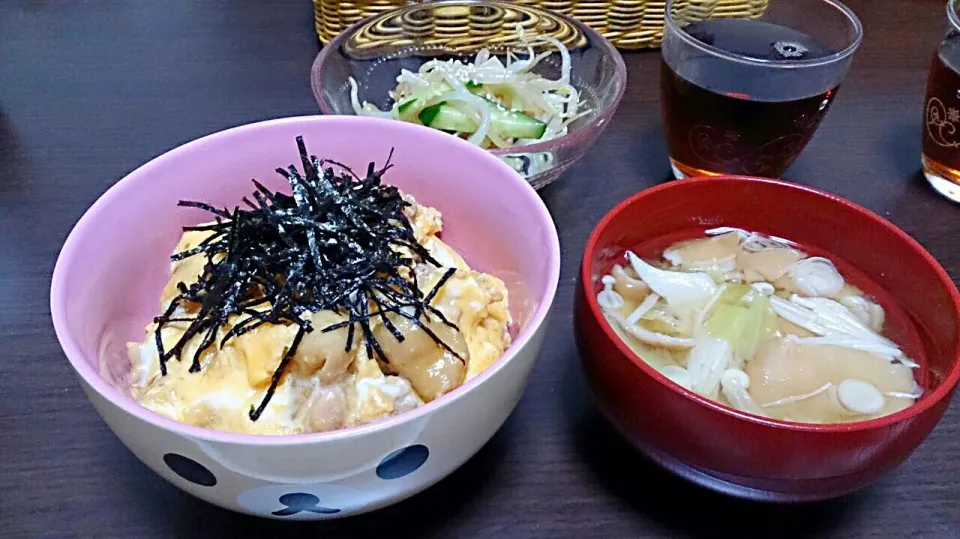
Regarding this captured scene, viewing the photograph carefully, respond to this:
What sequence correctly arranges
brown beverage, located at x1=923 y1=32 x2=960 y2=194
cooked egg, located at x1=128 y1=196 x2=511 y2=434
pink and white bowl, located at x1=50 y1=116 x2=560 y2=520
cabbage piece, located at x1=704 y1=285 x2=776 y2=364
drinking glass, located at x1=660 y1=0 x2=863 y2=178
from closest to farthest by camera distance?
pink and white bowl, located at x1=50 y1=116 x2=560 y2=520
cooked egg, located at x1=128 y1=196 x2=511 y2=434
cabbage piece, located at x1=704 y1=285 x2=776 y2=364
drinking glass, located at x1=660 y1=0 x2=863 y2=178
brown beverage, located at x1=923 y1=32 x2=960 y2=194

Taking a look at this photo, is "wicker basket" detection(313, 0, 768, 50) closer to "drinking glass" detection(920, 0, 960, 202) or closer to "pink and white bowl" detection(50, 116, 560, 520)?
"drinking glass" detection(920, 0, 960, 202)

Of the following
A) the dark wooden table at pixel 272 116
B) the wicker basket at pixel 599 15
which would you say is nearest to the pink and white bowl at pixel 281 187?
the dark wooden table at pixel 272 116

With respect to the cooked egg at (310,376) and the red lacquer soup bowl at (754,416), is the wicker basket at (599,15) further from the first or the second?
the cooked egg at (310,376)

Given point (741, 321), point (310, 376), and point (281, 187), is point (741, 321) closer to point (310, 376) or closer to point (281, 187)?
point (310, 376)

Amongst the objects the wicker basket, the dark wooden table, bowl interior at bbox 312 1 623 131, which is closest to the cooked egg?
the dark wooden table

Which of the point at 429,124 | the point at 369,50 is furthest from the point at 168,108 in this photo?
the point at 429,124
